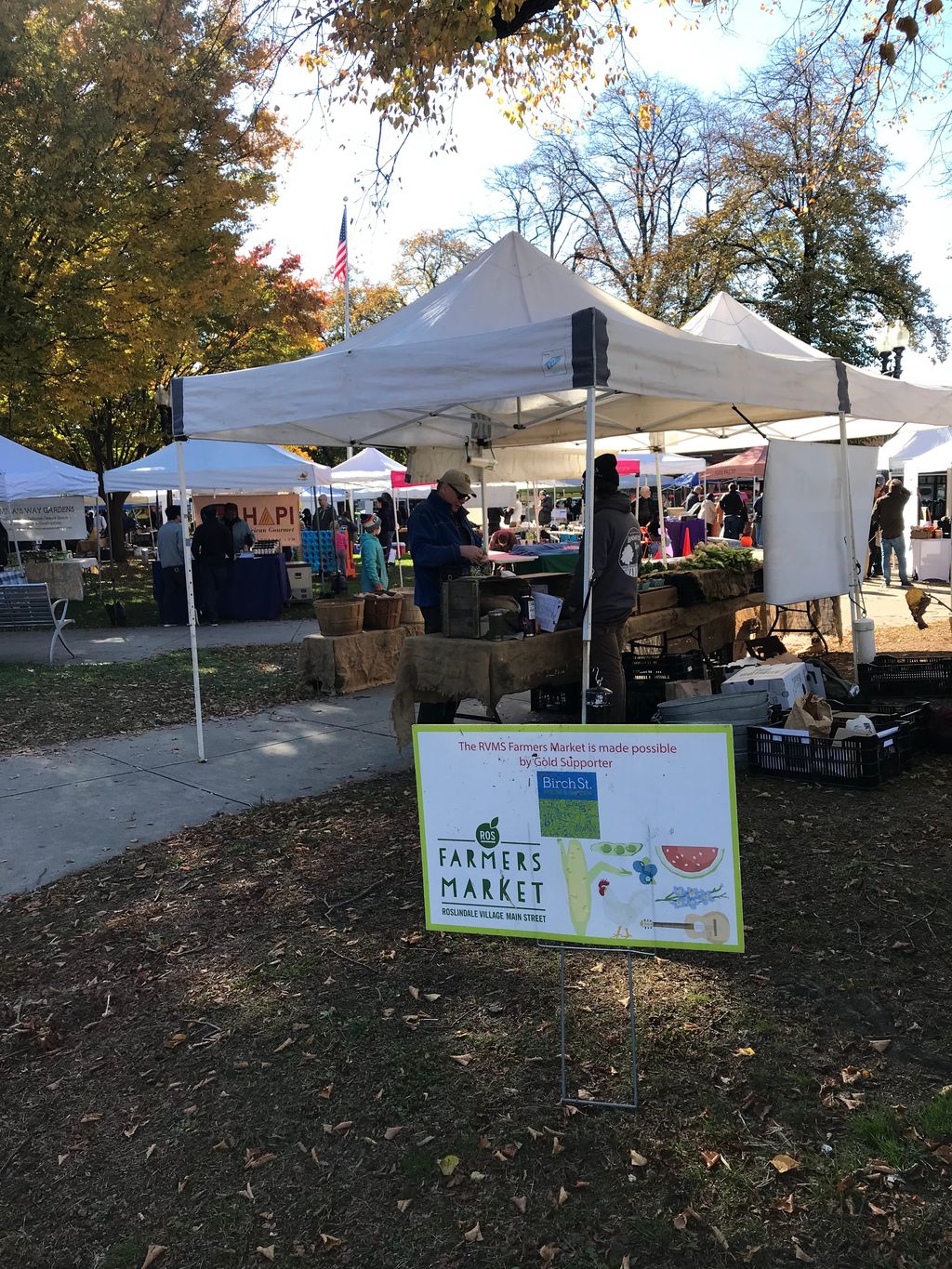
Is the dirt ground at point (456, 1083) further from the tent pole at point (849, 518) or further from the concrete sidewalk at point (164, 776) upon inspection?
the tent pole at point (849, 518)

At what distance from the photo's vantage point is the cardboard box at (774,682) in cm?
640

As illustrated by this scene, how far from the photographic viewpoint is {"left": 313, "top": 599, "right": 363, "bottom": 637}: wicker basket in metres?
9.38

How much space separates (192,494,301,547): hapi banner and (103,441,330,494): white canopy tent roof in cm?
390

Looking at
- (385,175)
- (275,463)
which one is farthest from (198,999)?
(275,463)

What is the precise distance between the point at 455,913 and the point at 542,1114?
0.68 metres

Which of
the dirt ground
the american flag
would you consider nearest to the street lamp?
the american flag

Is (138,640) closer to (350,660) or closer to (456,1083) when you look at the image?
(350,660)

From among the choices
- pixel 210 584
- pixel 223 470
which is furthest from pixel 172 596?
pixel 223 470

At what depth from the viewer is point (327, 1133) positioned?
9.28ft

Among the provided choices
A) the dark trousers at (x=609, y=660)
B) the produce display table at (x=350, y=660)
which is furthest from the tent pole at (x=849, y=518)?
the produce display table at (x=350, y=660)

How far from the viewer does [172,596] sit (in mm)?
15898

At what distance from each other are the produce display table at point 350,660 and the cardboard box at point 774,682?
12.1 ft

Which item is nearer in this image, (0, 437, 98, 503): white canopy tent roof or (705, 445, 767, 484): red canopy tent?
(0, 437, 98, 503): white canopy tent roof

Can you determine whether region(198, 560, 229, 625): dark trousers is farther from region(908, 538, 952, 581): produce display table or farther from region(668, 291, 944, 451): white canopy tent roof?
region(908, 538, 952, 581): produce display table
